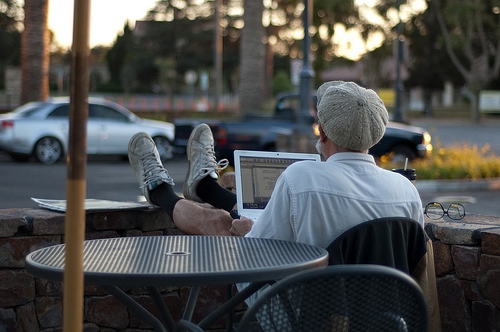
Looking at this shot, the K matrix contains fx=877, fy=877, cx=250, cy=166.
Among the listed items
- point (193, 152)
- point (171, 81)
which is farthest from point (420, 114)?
point (193, 152)

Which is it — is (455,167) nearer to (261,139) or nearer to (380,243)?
(261,139)

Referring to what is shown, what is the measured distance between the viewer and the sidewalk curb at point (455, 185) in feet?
45.8

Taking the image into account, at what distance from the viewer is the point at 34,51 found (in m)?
22.4

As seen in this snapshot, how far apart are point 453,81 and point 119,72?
33673 millimetres

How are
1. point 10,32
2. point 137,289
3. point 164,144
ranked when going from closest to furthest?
1. point 137,289
2. point 164,144
3. point 10,32

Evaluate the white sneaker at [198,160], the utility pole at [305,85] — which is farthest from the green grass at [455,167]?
the white sneaker at [198,160]

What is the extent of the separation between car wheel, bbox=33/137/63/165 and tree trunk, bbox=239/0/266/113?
277 inches

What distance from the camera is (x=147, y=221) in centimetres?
457

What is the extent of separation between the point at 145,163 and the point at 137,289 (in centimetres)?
70

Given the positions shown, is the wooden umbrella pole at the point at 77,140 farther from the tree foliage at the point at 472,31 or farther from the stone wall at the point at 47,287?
the tree foliage at the point at 472,31

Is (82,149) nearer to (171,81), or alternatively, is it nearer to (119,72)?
(171,81)

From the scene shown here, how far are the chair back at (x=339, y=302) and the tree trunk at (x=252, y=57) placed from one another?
840 inches

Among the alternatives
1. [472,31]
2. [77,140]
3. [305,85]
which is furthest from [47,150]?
[472,31]

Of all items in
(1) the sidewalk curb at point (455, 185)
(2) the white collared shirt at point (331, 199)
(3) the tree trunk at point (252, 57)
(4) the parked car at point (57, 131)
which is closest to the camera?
(2) the white collared shirt at point (331, 199)
